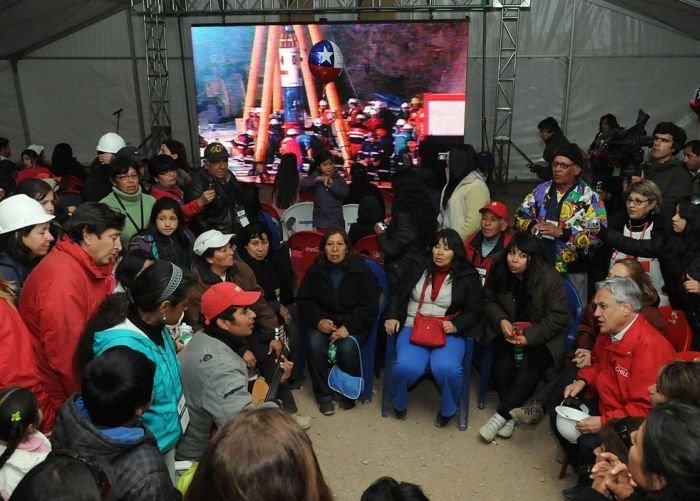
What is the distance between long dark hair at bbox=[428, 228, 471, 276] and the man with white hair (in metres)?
1.00

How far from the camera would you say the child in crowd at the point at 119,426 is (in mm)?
1773

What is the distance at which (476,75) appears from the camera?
10.2 meters

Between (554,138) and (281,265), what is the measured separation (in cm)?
409

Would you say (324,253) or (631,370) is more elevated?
(324,253)

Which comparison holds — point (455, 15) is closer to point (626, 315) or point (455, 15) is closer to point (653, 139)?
point (653, 139)

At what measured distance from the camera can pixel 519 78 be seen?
10258 millimetres

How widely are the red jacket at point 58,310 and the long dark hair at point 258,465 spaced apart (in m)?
1.54

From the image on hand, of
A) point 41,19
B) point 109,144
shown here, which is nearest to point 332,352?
point 109,144

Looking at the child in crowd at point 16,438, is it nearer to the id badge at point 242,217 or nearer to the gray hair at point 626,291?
the gray hair at point 626,291

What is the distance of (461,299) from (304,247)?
1.64 m

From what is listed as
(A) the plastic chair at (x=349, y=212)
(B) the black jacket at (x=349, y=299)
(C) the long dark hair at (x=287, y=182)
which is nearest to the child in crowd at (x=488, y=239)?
(B) the black jacket at (x=349, y=299)

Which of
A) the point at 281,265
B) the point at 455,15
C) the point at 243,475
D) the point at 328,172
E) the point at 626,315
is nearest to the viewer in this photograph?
the point at 243,475

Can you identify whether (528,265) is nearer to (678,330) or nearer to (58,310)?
(678,330)

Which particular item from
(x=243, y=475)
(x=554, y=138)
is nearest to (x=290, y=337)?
(x=243, y=475)
